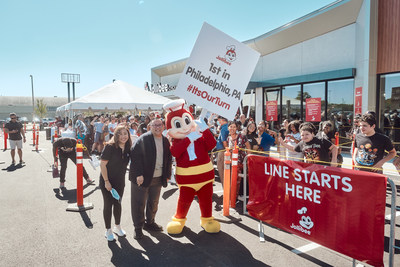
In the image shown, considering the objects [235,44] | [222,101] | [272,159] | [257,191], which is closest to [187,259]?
[257,191]

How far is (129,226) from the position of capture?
4316 millimetres

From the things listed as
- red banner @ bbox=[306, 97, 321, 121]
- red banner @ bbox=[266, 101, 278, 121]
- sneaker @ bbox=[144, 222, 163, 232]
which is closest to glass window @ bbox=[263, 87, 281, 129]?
red banner @ bbox=[266, 101, 278, 121]

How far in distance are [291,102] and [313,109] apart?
1970mm

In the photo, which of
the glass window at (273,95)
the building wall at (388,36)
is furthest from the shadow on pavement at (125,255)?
the glass window at (273,95)

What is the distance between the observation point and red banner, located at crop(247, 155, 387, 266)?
2.66m

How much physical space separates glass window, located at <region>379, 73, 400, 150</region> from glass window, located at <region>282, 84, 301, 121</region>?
367 centimetres

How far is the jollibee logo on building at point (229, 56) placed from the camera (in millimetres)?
3854

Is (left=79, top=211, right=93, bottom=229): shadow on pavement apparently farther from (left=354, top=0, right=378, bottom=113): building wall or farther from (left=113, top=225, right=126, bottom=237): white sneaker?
(left=354, top=0, right=378, bottom=113): building wall

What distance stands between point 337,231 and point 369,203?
52cm

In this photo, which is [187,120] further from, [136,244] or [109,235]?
[109,235]

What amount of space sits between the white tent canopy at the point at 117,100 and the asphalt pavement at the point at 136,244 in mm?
7016

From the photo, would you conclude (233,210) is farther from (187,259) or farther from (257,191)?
(187,259)

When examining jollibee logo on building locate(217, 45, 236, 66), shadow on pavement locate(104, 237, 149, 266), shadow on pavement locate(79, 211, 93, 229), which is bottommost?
shadow on pavement locate(104, 237, 149, 266)

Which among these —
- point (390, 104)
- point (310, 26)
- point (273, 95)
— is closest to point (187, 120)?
point (390, 104)
